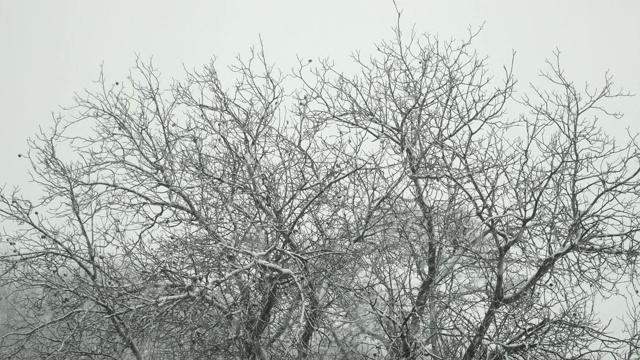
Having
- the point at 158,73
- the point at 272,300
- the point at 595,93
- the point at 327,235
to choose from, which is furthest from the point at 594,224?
the point at 158,73

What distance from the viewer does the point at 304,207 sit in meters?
6.47

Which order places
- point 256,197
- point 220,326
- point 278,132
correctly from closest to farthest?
point 220,326 → point 256,197 → point 278,132

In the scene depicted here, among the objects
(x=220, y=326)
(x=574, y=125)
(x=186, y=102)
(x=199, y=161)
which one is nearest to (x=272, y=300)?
(x=220, y=326)

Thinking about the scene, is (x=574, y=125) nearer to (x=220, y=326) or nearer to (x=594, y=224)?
(x=594, y=224)

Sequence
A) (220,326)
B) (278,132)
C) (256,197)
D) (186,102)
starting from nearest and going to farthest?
(220,326) → (256,197) → (278,132) → (186,102)

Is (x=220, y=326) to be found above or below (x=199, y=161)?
below

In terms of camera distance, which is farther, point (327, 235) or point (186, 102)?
point (186, 102)

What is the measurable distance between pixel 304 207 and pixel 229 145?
4.92 ft

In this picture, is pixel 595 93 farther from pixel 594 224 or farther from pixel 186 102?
pixel 186 102

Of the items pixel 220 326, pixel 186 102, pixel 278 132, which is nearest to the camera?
pixel 220 326

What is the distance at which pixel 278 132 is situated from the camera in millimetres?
7387

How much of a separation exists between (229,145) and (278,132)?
1.97 ft

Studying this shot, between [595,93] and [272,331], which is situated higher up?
[595,93]

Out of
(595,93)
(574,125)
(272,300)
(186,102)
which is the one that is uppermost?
(595,93)
